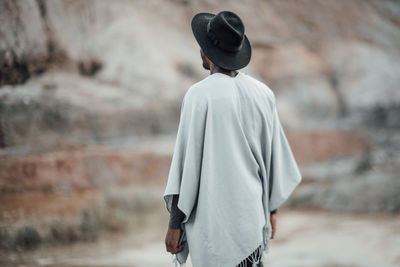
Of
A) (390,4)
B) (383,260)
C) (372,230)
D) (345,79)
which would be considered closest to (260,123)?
(383,260)

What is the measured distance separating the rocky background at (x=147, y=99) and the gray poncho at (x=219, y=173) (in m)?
3.80

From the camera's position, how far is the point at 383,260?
473cm

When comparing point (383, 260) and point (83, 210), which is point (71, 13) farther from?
point (383, 260)

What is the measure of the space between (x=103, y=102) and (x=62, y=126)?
3.95 ft

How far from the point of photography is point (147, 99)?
33.0 ft

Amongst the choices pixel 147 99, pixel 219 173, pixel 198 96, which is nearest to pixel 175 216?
pixel 219 173

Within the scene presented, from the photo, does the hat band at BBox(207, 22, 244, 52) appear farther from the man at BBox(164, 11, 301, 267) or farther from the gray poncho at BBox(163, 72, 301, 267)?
the gray poncho at BBox(163, 72, 301, 267)

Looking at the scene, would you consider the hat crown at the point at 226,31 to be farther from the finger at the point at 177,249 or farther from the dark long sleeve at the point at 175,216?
the finger at the point at 177,249

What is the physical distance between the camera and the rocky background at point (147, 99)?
21.6ft

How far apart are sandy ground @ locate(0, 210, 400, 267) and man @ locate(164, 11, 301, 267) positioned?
292 cm

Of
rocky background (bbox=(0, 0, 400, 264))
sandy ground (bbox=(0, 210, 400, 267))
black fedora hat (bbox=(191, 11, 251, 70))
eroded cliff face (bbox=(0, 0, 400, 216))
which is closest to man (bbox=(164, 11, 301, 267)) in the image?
black fedora hat (bbox=(191, 11, 251, 70))

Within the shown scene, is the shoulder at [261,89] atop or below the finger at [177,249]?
atop

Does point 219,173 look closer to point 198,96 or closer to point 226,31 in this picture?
point 198,96

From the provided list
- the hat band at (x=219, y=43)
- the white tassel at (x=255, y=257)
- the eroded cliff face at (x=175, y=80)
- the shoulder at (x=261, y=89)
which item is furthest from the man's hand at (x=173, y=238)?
the eroded cliff face at (x=175, y=80)
